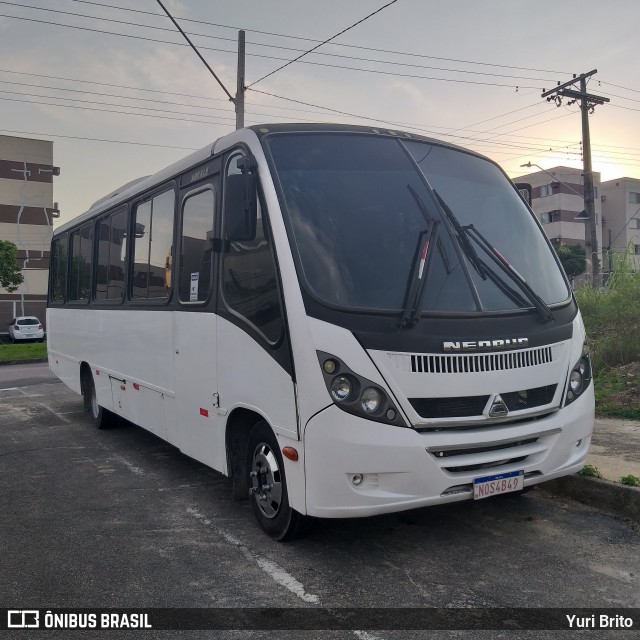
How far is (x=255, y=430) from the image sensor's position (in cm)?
517

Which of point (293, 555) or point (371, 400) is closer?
point (371, 400)

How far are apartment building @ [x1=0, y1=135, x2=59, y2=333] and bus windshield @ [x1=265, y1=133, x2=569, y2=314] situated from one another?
174 feet

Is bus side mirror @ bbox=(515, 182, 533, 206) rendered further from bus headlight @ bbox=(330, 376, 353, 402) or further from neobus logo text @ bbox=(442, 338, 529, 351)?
bus headlight @ bbox=(330, 376, 353, 402)

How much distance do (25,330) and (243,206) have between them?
36864 millimetres

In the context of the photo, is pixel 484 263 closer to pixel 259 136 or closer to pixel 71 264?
pixel 259 136

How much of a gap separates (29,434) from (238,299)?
594 cm

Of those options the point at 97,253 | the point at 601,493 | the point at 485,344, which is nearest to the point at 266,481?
the point at 485,344

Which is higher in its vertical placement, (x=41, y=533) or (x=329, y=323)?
(x=329, y=323)

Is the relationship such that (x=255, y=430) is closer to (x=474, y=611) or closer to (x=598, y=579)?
(x=474, y=611)

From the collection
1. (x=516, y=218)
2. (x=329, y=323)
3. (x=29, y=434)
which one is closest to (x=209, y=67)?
(x=29, y=434)

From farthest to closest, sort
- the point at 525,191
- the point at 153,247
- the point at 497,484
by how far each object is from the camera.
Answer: the point at 153,247 → the point at 525,191 → the point at 497,484

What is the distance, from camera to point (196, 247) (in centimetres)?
610

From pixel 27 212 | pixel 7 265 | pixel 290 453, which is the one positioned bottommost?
pixel 290 453

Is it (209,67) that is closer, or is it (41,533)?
(41,533)
